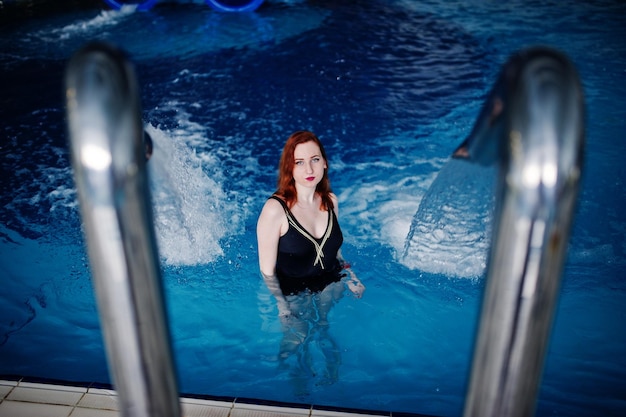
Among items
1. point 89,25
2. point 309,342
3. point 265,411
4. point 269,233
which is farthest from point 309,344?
point 89,25

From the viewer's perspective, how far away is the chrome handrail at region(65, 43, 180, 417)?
71cm

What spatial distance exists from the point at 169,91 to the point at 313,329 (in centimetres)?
487

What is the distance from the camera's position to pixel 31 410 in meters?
2.63

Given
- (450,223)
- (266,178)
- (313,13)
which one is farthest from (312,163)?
(313,13)

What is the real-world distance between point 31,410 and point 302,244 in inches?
63.8

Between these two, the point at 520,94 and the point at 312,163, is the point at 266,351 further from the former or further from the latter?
the point at 520,94

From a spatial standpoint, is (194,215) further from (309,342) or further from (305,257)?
(305,257)

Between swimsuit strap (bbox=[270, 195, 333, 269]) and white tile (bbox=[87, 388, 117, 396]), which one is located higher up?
swimsuit strap (bbox=[270, 195, 333, 269])

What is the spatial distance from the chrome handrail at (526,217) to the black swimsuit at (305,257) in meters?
1.90

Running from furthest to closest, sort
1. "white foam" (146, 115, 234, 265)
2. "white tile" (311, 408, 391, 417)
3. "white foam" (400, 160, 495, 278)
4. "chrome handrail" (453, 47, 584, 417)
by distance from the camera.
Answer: "white foam" (146, 115, 234, 265) → "white foam" (400, 160, 495, 278) → "white tile" (311, 408, 391, 417) → "chrome handrail" (453, 47, 584, 417)

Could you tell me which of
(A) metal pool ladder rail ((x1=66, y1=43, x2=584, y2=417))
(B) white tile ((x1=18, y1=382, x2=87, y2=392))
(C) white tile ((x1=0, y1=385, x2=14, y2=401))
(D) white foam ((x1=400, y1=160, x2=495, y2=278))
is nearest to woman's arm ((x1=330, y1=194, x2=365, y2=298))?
(D) white foam ((x1=400, y1=160, x2=495, y2=278))

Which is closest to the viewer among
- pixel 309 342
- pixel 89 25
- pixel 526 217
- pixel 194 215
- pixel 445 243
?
pixel 526 217

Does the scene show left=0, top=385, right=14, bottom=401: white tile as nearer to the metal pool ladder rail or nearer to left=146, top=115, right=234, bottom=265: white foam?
left=146, top=115, right=234, bottom=265: white foam

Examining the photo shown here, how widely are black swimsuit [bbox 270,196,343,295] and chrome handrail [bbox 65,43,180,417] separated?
6.04 feet
